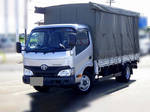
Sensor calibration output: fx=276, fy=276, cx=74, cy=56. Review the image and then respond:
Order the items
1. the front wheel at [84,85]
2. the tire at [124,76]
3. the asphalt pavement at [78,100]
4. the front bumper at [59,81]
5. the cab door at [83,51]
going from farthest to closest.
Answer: the tire at [124,76] → the front wheel at [84,85] → the cab door at [83,51] → the front bumper at [59,81] → the asphalt pavement at [78,100]

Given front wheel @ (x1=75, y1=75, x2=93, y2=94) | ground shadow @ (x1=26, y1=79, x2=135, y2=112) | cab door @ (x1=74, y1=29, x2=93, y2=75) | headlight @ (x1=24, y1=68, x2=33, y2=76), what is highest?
cab door @ (x1=74, y1=29, x2=93, y2=75)

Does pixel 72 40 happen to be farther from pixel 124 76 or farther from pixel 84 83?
pixel 124 76

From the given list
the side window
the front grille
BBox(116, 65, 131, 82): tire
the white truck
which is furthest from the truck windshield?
BBox(116, 65, 131, 82): tire

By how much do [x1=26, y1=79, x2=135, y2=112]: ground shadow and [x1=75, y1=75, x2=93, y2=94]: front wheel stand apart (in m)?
0.17

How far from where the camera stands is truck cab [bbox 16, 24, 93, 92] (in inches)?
300

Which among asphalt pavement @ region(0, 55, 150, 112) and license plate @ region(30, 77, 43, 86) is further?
license plate @ region(30, 77, 43, 86)

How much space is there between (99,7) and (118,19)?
1.84m

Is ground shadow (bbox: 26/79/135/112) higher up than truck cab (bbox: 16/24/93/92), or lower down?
lower down

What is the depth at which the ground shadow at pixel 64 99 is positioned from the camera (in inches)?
265

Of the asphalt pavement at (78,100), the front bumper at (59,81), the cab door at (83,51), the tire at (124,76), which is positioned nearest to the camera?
the asphalt pavement at (78,100)

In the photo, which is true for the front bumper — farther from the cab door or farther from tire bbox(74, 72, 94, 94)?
tire bbox(74, 72, 94, 94)

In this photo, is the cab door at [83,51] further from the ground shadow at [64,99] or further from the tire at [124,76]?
the tire at [124,76]

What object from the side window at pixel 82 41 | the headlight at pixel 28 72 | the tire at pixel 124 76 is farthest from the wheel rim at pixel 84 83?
the tire at pixel 124 76

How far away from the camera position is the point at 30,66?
26.3 ft
